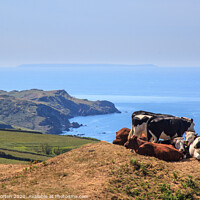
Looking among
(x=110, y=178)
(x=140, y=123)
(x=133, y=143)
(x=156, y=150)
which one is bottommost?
(x=110, y=178)

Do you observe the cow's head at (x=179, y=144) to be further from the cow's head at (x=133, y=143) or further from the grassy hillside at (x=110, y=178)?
the cow's head at (x=133, y=143)

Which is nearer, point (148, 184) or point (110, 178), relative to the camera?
point (148, 184)

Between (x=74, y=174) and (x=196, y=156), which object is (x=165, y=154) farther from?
(x=74, y=174)

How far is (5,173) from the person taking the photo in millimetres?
24625

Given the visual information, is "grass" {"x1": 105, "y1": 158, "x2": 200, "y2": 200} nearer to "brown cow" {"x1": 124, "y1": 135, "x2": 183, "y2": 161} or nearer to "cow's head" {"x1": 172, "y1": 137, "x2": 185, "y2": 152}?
"brown cow" {"x1": 124, "y1": 135, "x2": 183, "y2": 161}

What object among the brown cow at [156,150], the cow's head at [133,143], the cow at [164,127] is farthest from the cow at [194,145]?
the cow's head at [133,143]

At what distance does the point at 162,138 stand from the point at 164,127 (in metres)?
1.10

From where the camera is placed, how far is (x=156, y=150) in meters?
24.0

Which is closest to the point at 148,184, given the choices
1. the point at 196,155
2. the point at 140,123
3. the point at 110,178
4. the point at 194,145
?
the point at 110,178

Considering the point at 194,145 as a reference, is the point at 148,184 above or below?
below

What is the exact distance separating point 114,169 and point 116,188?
267cm

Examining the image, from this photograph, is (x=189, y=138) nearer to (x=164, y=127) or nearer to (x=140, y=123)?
(x=164, y=127)

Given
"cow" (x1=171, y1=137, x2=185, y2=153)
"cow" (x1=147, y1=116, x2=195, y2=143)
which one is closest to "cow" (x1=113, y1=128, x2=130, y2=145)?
"cow" (x1=147, y1=116, x2=195, y2=143)

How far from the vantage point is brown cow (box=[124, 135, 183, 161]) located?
23.5 m
